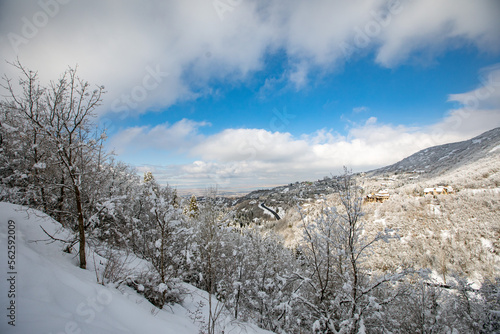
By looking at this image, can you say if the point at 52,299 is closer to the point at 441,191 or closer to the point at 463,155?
the point at 441,191

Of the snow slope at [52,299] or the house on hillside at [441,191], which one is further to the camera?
the house on hillside at [441,191]

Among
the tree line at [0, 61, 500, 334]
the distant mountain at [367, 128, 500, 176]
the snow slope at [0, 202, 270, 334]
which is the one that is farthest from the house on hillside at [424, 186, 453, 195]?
the snow slope at [0, 202, 270, 334]

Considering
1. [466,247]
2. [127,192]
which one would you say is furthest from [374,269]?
[127,192]

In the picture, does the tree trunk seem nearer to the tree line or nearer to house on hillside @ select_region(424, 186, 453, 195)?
the tree line

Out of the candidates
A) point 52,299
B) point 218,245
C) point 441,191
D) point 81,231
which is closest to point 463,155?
point 441,191

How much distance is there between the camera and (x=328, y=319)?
6.84 m

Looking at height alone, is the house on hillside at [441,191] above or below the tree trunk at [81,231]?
below

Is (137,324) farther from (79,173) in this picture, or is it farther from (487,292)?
(487,292)

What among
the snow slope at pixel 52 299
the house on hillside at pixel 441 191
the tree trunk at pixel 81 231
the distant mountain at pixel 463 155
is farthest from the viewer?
the distant mountain at pixel 463 155

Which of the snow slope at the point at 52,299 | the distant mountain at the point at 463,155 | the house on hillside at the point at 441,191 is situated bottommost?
the house on hillside at the point at 441,191

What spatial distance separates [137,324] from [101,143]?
5.61 meters

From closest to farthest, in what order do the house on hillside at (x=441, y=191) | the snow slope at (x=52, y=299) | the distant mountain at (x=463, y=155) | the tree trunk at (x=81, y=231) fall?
the snow slope at (x=52, y=299) → the tree trunk at (x=81, y=231) → the house on hillside at (x=441, y=191) → the distant mountain at (x=463, y=155)

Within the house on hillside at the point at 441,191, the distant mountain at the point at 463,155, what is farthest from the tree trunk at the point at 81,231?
the distant mountain at the point at 463,155

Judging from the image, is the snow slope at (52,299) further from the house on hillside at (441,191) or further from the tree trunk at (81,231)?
the house on hillside at (441,191)
